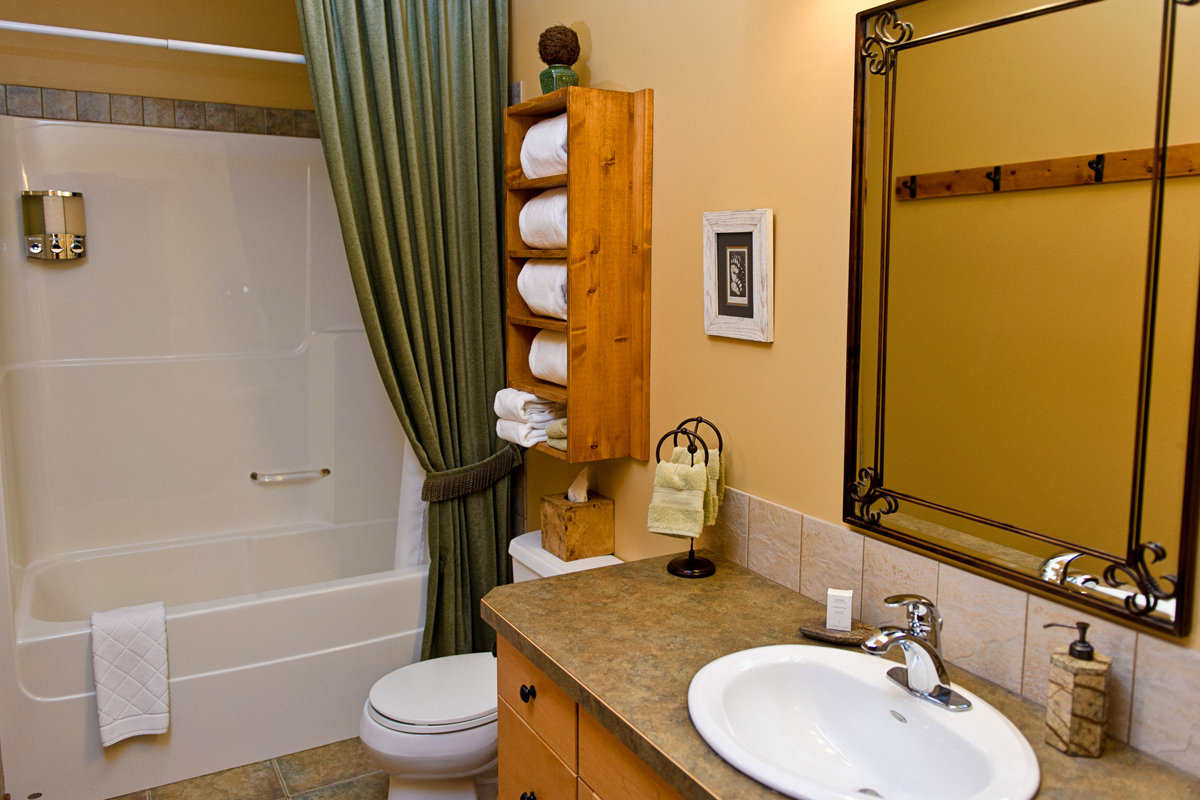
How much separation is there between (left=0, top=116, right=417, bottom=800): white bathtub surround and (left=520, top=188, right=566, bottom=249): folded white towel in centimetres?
105

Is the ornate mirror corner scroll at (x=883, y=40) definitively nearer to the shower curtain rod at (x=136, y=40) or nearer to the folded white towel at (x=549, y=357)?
the folded white towel at (x=549, y=357)

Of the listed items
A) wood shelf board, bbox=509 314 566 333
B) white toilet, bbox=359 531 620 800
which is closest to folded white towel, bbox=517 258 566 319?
wood shelf board, bbox=509 314 566 333

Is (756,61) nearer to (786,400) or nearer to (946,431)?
(786,400)

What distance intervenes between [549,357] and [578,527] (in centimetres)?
45

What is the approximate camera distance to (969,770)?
3.92ft

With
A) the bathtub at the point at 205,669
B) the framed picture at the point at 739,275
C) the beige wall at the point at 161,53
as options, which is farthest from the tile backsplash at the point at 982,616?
the beige wall at the point at 161,53

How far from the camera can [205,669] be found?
2.49 m

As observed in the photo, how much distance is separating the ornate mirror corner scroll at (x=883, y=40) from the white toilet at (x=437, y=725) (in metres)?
1.30

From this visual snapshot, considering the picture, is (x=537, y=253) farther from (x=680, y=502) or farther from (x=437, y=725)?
(x=437, y=725)

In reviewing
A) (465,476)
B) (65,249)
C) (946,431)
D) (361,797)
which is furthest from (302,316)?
(946,431)

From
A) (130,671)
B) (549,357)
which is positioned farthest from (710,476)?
(130,671)

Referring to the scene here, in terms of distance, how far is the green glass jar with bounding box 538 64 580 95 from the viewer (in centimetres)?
227

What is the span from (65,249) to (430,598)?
65.3 inches

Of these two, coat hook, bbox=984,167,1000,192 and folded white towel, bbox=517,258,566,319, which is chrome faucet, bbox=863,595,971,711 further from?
folded white towel, bbox=517,258,566,319
